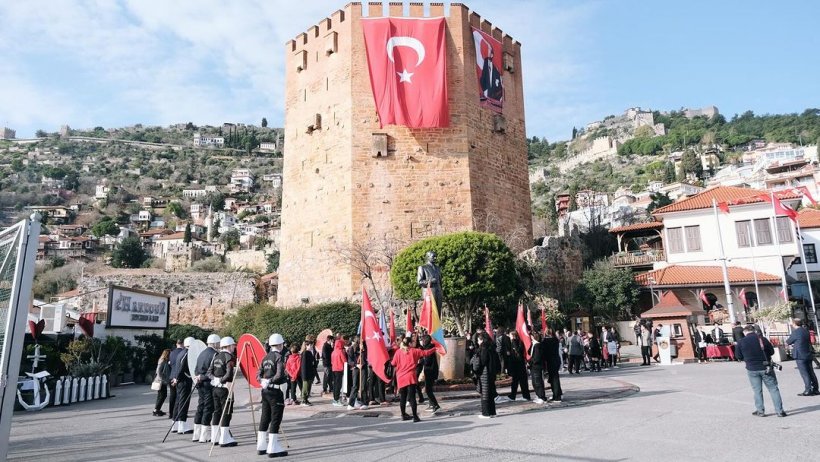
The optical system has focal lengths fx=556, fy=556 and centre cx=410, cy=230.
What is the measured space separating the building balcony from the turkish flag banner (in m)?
14.6

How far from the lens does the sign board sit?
60.0 ft

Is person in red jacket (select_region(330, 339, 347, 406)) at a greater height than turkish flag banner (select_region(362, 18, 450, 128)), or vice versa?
turkish flag banner (select_region(362, 18, 450, 128))

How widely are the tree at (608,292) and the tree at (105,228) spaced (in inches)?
3223

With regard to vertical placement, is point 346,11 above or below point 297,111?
above

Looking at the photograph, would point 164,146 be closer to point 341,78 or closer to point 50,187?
point 50,187

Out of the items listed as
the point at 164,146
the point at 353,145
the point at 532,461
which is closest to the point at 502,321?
the point at 353,145

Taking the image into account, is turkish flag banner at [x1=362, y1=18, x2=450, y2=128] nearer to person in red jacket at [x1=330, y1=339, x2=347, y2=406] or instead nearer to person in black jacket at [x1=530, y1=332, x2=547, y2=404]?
person in red jacket at [x1=330, y1=339, x2=347, y2=406]

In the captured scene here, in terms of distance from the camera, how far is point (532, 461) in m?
5.79

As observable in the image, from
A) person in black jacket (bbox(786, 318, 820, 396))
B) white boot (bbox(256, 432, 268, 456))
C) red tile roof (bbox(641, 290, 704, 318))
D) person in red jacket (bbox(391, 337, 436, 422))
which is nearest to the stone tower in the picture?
red tile roof (bbox(641, 290, 704, 318))

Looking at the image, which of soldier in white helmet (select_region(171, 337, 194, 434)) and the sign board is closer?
soldier in white helmet (select_region(171, 337, 194, 434))

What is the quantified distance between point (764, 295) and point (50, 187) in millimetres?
108785

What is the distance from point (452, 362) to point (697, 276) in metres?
22.6

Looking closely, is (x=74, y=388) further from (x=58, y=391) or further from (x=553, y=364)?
(x=553, y=364)

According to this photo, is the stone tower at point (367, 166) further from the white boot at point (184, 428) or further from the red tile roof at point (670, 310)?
the white boot at point (184, 428)
